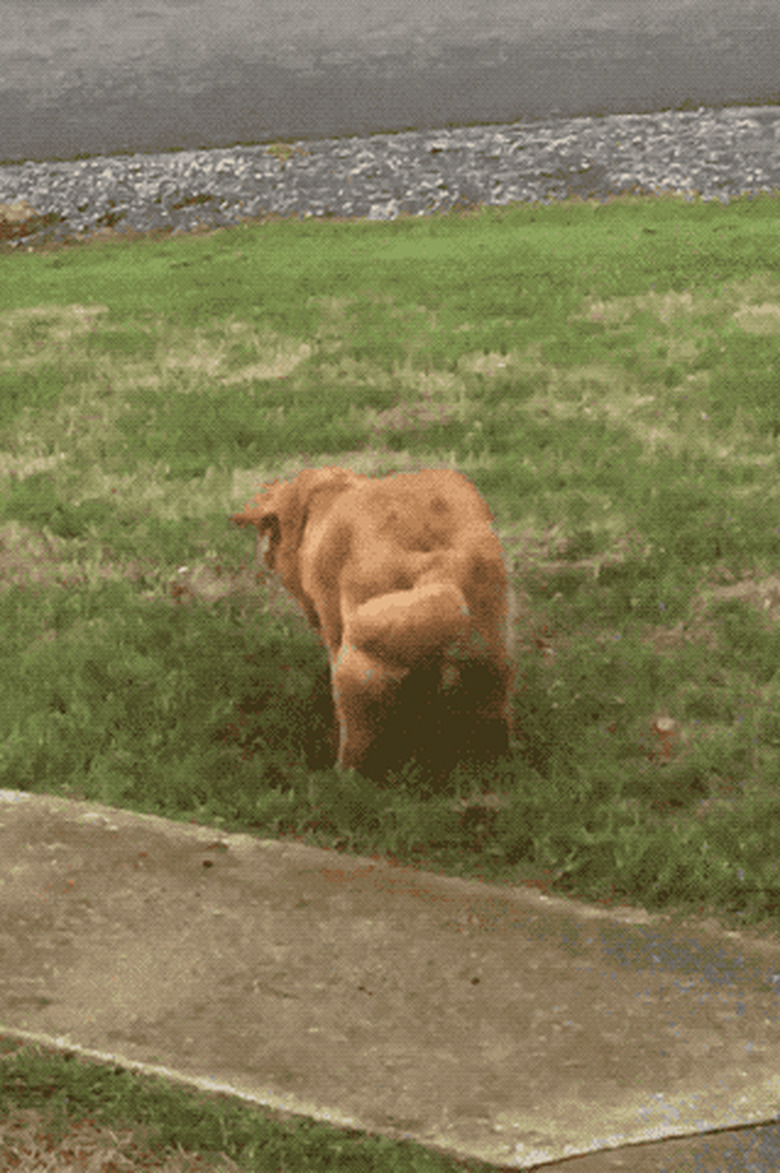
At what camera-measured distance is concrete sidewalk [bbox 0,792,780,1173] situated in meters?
2.62

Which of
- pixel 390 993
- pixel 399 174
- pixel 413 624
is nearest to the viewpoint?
pixel 390 993

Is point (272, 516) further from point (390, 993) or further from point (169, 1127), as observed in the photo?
point (169, 1127)

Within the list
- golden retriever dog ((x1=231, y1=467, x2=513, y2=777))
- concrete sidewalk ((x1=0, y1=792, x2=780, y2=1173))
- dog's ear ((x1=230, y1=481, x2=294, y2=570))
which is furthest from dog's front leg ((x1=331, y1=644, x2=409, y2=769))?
dog's ear ((x1=230, y1=481, x2=294, y2=570))

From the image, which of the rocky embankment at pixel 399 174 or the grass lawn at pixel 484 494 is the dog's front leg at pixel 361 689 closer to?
the grass lawn at pixel 484 494

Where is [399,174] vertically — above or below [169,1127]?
above

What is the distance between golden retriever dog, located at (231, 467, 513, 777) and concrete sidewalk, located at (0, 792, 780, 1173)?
48cm

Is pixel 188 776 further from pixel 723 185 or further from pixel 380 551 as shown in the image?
pixel 723 185

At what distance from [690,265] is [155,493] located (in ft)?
16.2

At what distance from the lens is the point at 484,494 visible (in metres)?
5.61

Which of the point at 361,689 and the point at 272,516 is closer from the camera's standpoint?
the point at 361,689

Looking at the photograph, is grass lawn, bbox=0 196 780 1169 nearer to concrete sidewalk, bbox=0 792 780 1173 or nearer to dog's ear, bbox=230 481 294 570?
concrete sidewalk, bbox=0 792 780 1173

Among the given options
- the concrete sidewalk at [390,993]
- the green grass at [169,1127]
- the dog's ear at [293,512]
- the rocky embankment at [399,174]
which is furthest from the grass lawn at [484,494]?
the rocky embankment at [399,174]

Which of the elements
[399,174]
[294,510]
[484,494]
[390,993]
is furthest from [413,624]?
[399,174]

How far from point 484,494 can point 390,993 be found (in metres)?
3.14
